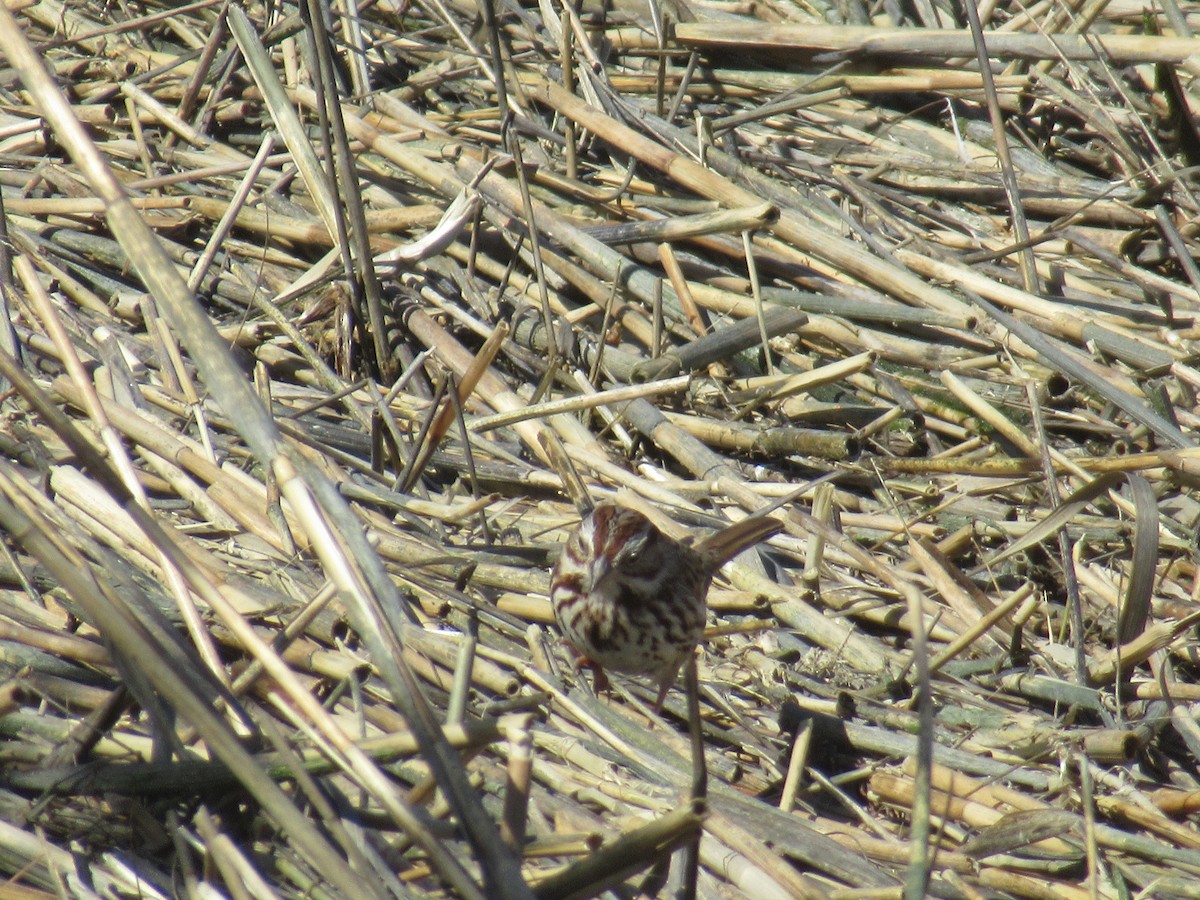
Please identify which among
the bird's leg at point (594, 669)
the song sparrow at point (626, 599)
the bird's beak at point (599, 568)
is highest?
the bird's beak at point (599, 568)

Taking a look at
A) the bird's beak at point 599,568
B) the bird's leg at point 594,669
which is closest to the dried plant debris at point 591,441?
the bird's leg at point 594,669

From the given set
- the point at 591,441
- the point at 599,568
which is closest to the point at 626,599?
the point at 599,568

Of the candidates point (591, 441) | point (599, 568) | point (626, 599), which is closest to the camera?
point (599, 568)

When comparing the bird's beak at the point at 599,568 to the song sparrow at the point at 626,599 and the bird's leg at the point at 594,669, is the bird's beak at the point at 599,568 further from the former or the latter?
the bird's leg at the point at 594,669

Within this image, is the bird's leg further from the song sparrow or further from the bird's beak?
the bird's beak

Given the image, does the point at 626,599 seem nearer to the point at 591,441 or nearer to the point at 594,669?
the point at 594,669

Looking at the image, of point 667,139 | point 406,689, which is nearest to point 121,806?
point 406,689
